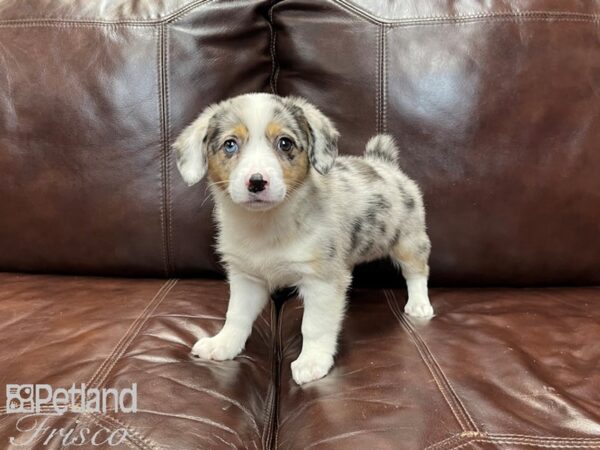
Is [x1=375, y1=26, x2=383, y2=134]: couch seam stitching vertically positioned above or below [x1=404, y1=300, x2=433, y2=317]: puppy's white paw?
above

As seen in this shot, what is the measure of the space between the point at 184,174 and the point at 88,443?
632 millimetres

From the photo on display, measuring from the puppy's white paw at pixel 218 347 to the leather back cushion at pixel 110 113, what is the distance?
467 mm

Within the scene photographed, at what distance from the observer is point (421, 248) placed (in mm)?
1666

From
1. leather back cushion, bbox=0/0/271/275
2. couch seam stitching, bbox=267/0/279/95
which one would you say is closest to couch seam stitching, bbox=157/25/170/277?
leather back cushion, bbox=0/0/271/275

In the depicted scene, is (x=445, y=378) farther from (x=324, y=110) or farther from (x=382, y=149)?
(x=324, y=110)

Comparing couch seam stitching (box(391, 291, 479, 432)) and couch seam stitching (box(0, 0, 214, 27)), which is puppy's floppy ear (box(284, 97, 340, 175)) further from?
couch seam stitching (box(0, 0, 214, 27))

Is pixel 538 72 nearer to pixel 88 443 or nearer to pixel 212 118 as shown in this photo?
pixel 212 118

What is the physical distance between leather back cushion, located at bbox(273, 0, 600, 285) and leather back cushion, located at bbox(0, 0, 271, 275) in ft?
1.35

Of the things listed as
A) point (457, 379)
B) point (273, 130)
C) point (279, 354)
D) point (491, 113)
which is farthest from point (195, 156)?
point (491, 113)

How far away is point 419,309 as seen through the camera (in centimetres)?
156

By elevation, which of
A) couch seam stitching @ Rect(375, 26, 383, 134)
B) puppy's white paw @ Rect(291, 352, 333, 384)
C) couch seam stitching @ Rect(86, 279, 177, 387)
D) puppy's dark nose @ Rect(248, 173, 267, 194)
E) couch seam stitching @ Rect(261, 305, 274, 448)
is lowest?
couch seam stitching @ Rect(261, 305, 274, 448)

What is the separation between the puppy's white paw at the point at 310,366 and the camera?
127 centimetres


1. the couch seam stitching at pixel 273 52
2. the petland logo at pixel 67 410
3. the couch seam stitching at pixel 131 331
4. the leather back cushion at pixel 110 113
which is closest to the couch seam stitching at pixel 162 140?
the leather back cushion at pixel 110 113

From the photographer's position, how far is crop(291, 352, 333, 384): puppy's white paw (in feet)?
4.17
